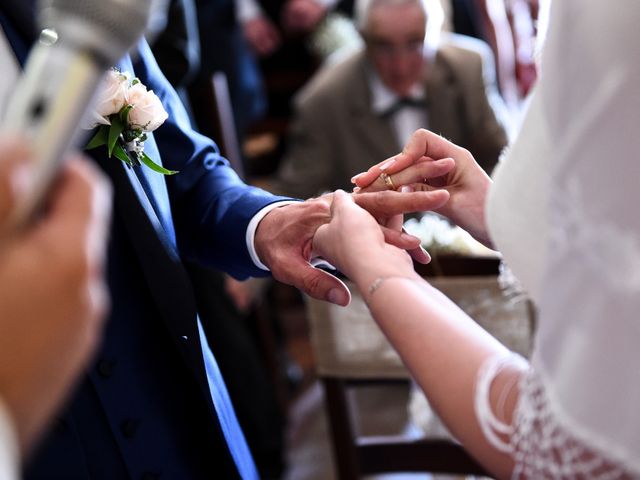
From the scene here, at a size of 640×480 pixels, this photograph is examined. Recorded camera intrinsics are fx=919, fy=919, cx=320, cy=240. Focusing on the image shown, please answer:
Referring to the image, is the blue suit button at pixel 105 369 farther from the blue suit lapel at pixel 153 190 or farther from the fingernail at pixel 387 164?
the fingernail at pixel 387 164

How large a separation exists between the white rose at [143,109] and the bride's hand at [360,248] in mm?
356

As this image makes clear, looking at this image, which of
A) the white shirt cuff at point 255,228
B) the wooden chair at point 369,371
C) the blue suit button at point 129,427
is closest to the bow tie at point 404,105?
the wooden chair at point 369,371

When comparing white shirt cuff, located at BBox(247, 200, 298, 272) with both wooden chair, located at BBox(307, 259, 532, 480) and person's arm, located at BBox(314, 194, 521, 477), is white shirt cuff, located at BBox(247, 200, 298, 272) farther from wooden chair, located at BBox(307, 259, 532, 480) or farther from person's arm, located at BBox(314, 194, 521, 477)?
wooden chair, located at BBox(307, 259, 532, 480)

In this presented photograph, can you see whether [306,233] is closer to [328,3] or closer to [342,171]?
[342,171]

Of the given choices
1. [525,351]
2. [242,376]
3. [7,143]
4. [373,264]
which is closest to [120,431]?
[373,264]

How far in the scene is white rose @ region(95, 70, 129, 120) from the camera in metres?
1.53

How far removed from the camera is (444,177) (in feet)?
5.37

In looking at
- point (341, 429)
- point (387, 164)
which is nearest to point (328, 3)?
point (341, 429)

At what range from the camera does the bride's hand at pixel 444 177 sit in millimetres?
1568

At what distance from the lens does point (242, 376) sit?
367cm

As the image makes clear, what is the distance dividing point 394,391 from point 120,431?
124 inches

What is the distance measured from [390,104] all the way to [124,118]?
2.25 meters

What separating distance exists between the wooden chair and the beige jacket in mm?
1200

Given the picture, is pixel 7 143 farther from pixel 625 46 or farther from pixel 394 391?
pixel 394 391
